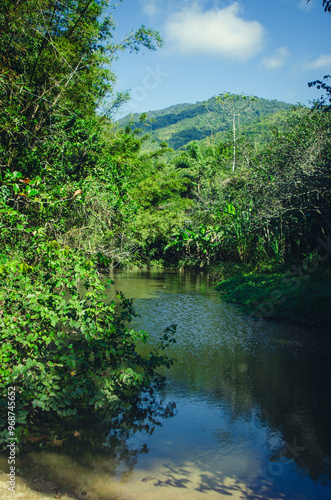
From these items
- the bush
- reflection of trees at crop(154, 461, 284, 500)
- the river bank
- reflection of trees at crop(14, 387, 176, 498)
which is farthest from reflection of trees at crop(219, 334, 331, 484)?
the river bank

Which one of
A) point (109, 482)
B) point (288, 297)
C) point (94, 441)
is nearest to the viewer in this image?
point (109, 482)

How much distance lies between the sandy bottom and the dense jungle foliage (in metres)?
0.49

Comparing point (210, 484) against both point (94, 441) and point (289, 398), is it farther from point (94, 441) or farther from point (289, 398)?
point (289, 398)

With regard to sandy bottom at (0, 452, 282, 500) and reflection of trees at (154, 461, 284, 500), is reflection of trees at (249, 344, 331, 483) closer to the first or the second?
reflection of trees at (154, 461, 284, 500)

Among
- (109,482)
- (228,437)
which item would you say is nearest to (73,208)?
(228,437)

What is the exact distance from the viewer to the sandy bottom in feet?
10.3

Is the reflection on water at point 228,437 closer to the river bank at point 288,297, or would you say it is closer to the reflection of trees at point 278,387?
the reflection of trees at point 278,387

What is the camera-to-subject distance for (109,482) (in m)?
3.35

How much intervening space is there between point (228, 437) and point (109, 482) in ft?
4.82

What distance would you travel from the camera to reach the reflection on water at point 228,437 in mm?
3350

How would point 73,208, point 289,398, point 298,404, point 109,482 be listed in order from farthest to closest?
point 73,208, point 289,398, point 298,404, point 109,482

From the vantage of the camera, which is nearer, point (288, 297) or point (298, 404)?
point (298, 404)

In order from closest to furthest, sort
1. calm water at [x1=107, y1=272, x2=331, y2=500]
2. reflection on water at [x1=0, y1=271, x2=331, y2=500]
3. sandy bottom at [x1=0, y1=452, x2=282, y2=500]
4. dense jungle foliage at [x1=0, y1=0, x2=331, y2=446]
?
sandy bottom at [x1=0, y1=452, x2=282, y2=500], reflection on water at [x1=0, y1=271, x2=331, y2=500], calm water at [x1=107, y1=272, x2=331, y2=500], dense jungle foliage at [x1=0, y1=0, x2=331, y2=446]

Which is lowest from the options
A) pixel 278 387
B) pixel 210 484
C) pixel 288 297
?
→ pixel 210 484
